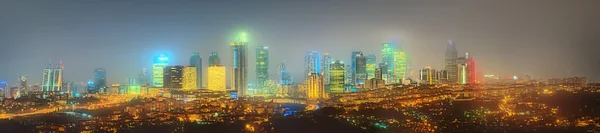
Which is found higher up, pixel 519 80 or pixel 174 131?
pixel 519 80

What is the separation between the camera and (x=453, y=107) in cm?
1218

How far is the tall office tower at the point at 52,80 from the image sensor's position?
2239 centimetres

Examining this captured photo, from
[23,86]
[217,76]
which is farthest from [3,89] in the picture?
[217,76]

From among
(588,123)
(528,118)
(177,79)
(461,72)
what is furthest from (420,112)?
(177,79)

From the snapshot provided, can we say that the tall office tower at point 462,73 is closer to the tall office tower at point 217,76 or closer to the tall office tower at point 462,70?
the tall office tower at point 462,70

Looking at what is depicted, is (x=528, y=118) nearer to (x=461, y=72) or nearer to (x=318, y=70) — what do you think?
(x=461, y=72)

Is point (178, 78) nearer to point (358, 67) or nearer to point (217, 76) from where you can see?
point (217, 76)

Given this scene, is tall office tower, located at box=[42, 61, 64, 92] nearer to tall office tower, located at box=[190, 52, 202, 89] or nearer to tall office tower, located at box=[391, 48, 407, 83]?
tall office tower, located at box=[190, 52, 202, 89]

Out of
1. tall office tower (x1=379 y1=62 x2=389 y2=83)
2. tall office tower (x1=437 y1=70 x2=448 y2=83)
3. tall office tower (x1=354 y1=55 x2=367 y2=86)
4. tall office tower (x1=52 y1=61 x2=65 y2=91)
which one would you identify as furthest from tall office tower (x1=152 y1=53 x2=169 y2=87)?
tall office tower (x1=437 y1=70 x2=448 y2=83)

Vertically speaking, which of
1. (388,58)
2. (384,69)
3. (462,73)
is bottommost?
(462,73)

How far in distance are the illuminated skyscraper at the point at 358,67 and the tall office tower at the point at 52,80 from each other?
1224 centimetres

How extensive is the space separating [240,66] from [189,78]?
2827 mm

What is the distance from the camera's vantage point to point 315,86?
77.8ft

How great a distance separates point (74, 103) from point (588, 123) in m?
14.1
